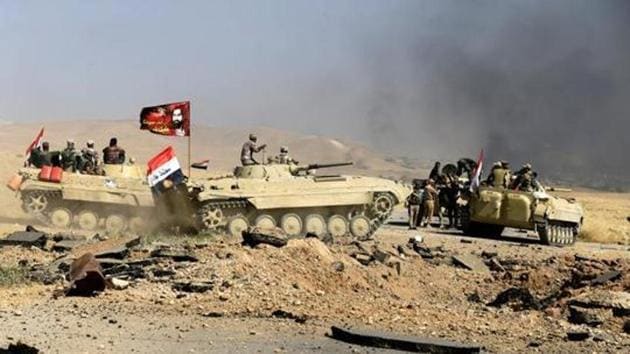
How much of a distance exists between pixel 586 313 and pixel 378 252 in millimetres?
→ 5601

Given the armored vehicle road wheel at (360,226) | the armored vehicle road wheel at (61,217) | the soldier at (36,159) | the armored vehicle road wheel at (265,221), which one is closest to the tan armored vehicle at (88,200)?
the armored vehicle road wheel at (61,217)

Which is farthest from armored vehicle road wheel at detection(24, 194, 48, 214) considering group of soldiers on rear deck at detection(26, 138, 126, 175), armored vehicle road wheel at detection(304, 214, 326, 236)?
armored vehicle road wheel at detection(304, 214, 326, 236)

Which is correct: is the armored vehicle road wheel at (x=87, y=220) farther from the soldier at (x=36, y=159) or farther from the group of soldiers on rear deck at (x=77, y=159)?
the soldier at (x=36, y=159)

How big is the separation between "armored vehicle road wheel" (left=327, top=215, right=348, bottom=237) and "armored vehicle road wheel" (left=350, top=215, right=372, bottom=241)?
0.17 m

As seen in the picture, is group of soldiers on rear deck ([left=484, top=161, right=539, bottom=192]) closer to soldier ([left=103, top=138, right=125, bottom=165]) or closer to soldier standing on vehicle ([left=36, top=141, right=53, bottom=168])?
soldier ([left=103, top=138, right=125, bottom=165])

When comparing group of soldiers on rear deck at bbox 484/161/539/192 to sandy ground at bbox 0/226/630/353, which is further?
group of soldiers on rear deck at bbox 484/161/539/192

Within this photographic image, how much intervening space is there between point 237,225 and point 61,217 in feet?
17.2

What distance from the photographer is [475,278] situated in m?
15.9

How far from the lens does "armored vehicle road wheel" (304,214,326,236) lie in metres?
22.4

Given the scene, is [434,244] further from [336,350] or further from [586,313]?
[336,350]

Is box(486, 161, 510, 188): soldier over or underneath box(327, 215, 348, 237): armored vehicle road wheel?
over

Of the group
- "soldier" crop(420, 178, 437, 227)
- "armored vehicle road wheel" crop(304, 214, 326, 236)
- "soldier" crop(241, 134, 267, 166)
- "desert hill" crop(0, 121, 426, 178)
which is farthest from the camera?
"desert hill" crop(0, 121, 426, 178)

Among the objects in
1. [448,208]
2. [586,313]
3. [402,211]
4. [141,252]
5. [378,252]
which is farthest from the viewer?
[402,211]

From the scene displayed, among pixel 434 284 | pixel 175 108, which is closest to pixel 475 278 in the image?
pixel 434 284
